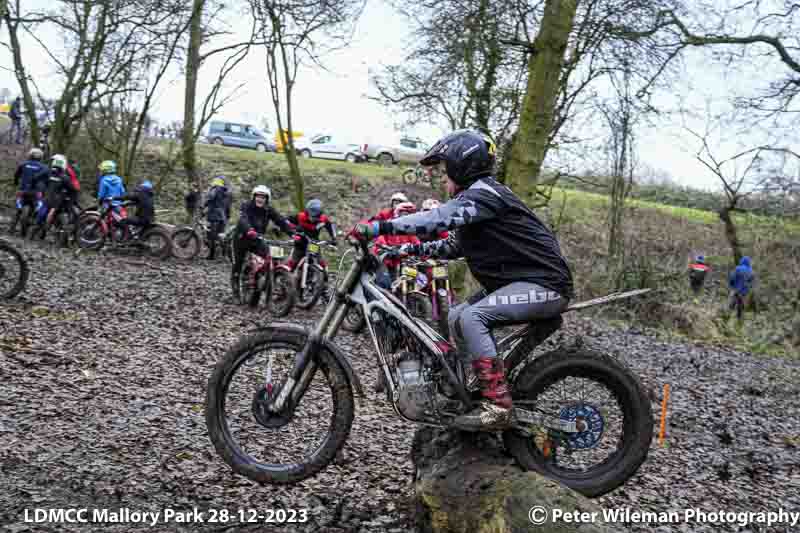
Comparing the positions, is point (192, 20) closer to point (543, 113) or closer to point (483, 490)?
point (543, 113)

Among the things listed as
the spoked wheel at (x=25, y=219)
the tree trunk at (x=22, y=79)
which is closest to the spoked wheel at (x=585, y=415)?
the spoked wheel at (x=25, y=219)

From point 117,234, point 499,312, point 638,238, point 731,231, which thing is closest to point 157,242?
point 117,234

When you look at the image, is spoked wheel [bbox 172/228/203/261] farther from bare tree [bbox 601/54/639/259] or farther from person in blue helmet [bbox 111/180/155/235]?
bare tree [bbox 601/54/639/259]

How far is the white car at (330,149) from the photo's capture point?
37.3m

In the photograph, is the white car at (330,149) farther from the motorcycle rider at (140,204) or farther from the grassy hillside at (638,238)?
the motorcycle rider at (140,204)

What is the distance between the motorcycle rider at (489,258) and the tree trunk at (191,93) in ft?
56.5

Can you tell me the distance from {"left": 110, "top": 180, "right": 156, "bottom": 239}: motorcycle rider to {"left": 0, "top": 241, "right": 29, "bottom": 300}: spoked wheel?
684 cm

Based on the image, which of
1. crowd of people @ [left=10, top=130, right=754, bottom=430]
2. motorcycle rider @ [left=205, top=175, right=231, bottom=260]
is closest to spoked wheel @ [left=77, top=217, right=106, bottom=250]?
motorcycle rider @ [left=205, top=175, right=231, bottom=260]

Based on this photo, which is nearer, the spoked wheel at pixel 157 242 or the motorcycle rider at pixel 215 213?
the spoked wheel at pixel 157 242

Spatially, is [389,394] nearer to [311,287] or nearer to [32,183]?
[311,287]

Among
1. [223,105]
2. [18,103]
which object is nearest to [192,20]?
[223,105]

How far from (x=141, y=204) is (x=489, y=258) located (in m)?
14.0

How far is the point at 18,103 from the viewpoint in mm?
26031

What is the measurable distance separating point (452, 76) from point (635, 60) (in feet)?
11.5
